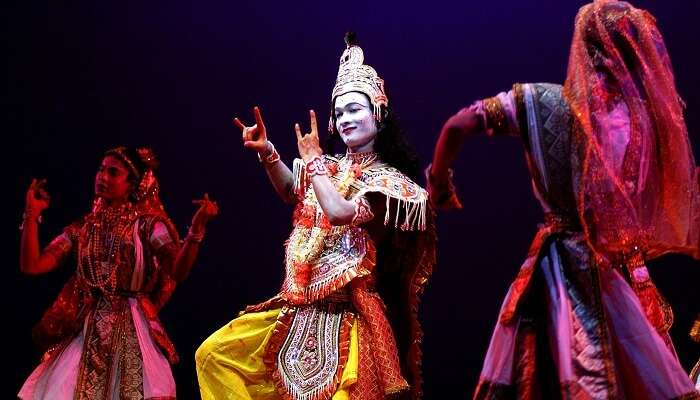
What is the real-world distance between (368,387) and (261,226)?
7.05 ft

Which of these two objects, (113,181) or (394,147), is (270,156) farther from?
(113,181)

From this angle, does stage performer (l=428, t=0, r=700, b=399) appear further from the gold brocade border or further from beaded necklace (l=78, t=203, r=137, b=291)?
beaded necklace (l=78, t=203, r=137, b=291)

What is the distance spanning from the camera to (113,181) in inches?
188

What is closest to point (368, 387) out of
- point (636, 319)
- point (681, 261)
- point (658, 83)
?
point (636, 319)

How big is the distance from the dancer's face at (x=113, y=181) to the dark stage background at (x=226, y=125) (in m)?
0.68

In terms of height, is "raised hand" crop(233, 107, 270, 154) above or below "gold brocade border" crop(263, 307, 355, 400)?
above

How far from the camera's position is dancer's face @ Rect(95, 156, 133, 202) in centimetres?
476

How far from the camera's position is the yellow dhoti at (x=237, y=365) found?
3371 mm

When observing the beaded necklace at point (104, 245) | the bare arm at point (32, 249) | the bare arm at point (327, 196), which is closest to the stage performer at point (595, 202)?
the bare arm at point (327, 196)

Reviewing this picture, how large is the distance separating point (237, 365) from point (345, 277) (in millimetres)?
518

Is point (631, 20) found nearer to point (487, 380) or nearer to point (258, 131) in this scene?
point (487, 380)

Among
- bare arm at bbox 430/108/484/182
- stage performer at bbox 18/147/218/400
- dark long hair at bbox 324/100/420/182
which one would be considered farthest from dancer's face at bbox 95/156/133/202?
bare arm at bbox 430/108/484/182

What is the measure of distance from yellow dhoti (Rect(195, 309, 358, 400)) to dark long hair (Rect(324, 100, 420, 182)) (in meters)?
0.72

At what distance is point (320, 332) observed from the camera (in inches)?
134
